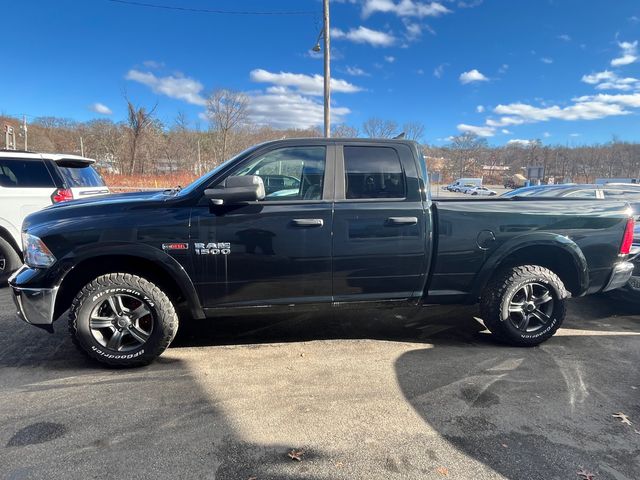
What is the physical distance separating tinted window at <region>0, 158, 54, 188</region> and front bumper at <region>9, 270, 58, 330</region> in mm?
3428

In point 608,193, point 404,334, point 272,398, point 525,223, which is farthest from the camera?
point 608,193

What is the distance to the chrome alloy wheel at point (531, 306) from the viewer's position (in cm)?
389

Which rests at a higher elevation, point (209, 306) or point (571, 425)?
point (209, 306)

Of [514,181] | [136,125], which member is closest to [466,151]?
[514,181]

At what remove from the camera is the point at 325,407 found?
113 inches

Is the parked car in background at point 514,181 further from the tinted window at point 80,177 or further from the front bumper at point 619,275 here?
the tinted window at point 80,177

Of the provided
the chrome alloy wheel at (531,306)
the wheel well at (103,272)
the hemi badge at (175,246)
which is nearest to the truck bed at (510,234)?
the chrome alloy wheel at (531,306)

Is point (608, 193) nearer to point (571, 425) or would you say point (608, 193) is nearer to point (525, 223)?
point (525, 223)

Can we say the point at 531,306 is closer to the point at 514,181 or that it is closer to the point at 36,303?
the point at 36,303

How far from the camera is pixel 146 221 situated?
322 cm

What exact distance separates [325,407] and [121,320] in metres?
1.83

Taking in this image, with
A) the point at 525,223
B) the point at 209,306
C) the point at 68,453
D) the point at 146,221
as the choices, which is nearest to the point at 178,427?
the point at 68,453

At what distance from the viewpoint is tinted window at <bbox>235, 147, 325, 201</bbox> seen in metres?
3.48

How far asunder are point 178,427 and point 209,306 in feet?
3.45
